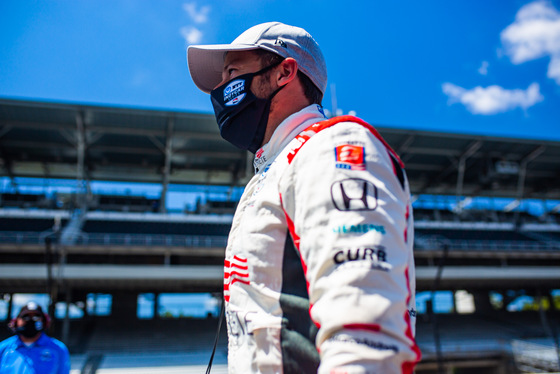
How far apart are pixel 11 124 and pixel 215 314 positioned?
14291 millimetres

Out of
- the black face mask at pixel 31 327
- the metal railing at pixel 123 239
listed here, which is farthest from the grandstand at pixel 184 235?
the black face mask at pixel 31 327

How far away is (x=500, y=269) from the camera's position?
67.2 feet

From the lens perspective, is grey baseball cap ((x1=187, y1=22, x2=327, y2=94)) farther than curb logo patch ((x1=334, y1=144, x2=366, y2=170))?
Yes

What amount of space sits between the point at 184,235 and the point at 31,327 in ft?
53.6

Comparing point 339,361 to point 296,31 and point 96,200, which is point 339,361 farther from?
point 96,200

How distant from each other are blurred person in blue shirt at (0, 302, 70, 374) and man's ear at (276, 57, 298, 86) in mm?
4152

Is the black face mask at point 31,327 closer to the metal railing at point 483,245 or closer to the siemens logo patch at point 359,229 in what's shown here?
the siemens logo patch at point 359,229

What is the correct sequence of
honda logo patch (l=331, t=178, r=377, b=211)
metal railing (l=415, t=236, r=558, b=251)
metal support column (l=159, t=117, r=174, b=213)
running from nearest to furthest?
honda logo patch (l=331, t=178, r=377, b=211), metal railing (l=415, t=236, r=558, b=251), metal support column (l=159, t=117, r=174, b=213)

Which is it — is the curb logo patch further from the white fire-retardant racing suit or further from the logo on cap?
the logo on cap

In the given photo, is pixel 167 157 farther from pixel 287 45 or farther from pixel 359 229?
pixel 359 229

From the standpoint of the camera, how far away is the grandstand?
16.7 metres

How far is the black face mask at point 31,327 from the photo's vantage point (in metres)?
4.25

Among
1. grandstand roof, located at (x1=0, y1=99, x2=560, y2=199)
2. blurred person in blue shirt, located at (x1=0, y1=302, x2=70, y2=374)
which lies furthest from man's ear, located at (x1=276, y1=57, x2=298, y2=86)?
grandstand roof, located at (x1=0, y1=99, x2=560, y2=199)

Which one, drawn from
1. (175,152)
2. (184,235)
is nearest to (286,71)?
(184,235)
